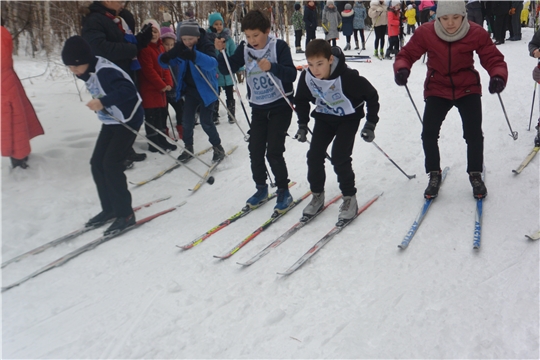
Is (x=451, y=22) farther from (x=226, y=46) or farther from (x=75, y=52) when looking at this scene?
(x=226, y=46)

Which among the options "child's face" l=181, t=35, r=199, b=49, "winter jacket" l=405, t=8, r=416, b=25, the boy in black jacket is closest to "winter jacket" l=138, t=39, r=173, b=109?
"child's face" l=181, t=35, r=199, b=49

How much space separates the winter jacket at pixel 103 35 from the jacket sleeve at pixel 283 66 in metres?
2.05

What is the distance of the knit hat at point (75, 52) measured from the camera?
12.1 ft

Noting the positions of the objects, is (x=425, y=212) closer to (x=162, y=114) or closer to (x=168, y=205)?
(x=168, y=205)

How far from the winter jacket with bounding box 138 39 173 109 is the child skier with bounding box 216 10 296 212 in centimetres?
207

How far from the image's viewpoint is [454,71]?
3.72m

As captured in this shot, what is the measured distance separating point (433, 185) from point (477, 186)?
0.37 m

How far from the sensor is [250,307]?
2793 mm

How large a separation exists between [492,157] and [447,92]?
1.48m

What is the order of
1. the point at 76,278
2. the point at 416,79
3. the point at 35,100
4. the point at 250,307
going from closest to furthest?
the point at 250,307 → the point at 76,278 → the point at 35,100 → the point at 416,79

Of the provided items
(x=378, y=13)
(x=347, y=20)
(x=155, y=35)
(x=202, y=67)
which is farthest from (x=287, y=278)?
(x=347, y=20)

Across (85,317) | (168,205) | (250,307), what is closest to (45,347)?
(85,317)

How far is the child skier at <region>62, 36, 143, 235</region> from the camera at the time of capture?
12.4ft

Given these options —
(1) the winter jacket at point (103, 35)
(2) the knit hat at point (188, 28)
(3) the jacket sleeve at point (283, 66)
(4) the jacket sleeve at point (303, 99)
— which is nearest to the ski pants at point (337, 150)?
(4) the jacket sleeve at point (303, 99)
